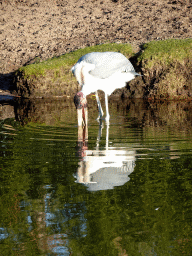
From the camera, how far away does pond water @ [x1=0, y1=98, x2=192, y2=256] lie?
11.0ft

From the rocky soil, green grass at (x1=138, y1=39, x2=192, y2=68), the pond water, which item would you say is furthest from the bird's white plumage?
the rocky soil

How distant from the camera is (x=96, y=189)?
4.49 m

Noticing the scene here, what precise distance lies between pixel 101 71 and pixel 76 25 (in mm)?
9261

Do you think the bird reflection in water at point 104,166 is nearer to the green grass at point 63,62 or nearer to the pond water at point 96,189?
the pond water at point 96,189

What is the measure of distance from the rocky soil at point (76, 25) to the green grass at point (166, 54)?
1.02 m

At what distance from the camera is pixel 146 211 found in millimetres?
3895

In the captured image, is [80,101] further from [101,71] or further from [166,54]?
[166,54]

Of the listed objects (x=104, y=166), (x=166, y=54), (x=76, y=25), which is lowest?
(x=104, y=166)

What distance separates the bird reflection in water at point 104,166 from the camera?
473 centimetres

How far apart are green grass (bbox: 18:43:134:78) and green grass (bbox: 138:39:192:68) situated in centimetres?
85

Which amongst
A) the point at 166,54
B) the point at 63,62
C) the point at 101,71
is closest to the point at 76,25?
the point at 63,62

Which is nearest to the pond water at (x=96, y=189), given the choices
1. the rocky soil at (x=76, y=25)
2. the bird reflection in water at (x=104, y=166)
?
the bird reflection in water at (x=104, y=166)

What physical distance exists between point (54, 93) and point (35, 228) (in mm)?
10301

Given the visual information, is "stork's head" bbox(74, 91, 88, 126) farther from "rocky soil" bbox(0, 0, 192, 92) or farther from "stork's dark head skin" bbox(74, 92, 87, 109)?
"rocky soil" bbox(0, 0, 192, 92)
